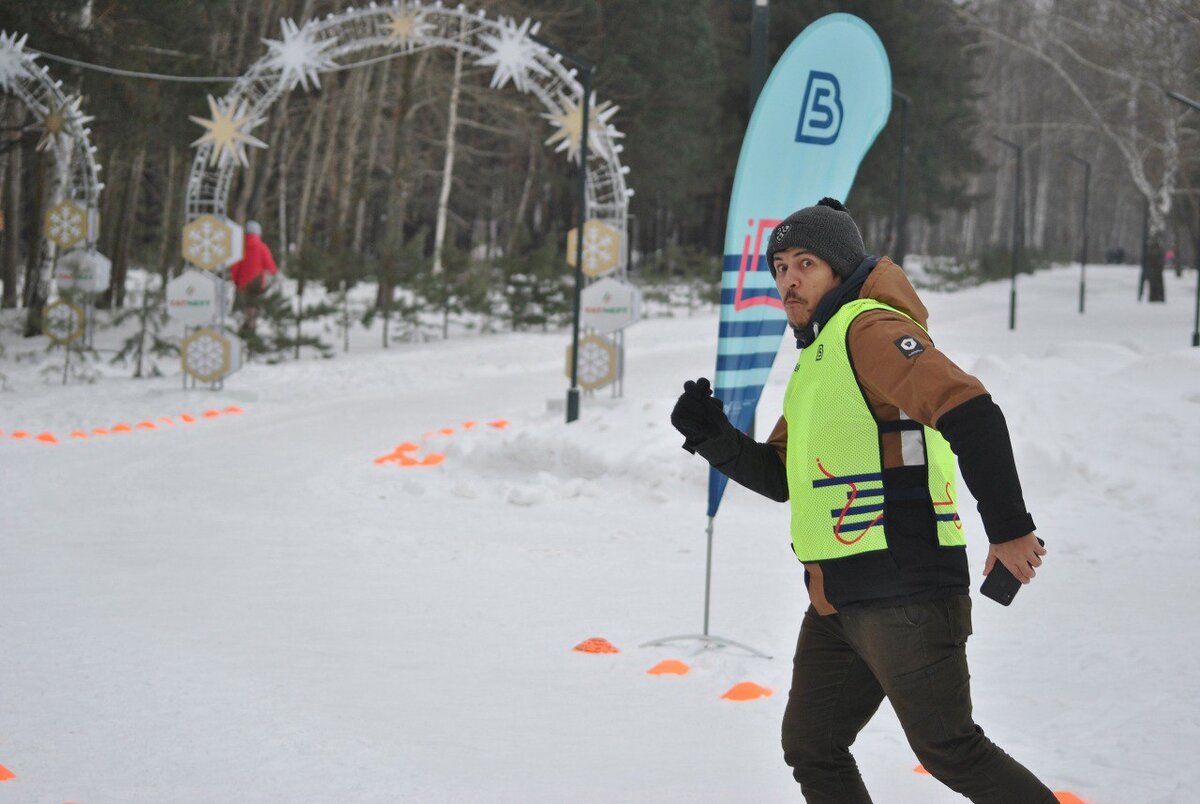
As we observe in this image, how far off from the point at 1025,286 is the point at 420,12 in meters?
33.4

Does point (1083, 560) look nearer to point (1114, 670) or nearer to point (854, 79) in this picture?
point (1114, 670)

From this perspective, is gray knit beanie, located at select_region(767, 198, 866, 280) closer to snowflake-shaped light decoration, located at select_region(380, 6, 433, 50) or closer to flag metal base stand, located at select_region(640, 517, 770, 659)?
flag metal base stand, located at select_region(640, 517, 770, 659)

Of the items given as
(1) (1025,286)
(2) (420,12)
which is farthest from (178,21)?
(1) (1025,286)

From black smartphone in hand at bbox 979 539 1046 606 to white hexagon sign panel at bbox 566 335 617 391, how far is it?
38.9 ft

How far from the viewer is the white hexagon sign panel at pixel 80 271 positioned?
17625 millimetres

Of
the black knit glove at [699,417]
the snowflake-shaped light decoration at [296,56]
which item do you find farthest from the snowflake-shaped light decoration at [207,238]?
the black knit glove at [699,417]

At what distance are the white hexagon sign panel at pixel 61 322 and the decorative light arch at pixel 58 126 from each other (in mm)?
1029

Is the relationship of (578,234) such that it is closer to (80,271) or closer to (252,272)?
(252,272)

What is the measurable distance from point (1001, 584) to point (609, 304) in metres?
12.0

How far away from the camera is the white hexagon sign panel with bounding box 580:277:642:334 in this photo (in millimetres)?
14867

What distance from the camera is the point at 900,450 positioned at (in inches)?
124

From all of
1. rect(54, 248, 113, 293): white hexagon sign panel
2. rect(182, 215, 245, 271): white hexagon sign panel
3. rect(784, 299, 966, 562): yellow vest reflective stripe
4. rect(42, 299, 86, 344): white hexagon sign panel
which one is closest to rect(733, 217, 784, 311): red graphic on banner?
rect(784, 299, 966, 562): yellow vest reflective stripe

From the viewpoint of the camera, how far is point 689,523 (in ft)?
33.0

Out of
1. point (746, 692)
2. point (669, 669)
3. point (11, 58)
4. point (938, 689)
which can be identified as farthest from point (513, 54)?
point (938, 689)
